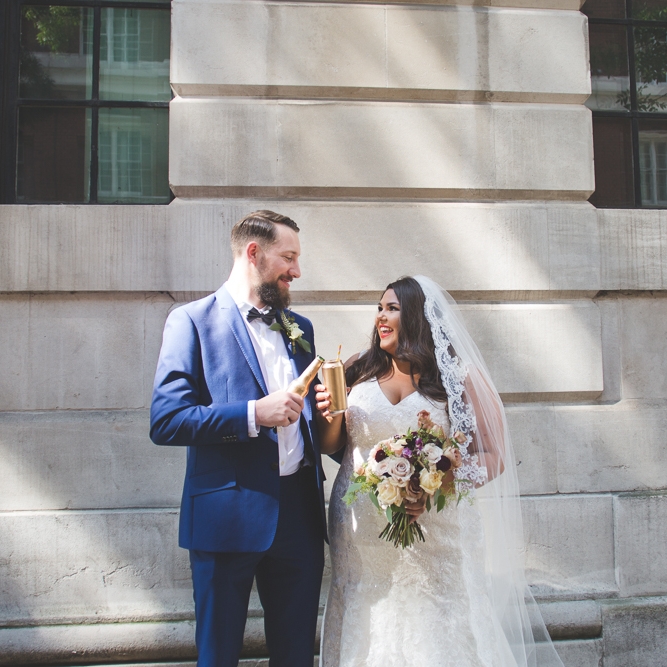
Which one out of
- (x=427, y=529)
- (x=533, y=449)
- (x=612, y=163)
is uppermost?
(x=612, y=163)

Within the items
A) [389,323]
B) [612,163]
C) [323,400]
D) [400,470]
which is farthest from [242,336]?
[612,163]

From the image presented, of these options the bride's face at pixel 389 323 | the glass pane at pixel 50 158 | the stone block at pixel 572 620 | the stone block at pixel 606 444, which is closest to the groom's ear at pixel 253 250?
the bride's face at pixel 389 323

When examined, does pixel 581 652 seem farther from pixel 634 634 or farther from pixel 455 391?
pixel 455 391

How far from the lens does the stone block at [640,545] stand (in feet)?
14.0

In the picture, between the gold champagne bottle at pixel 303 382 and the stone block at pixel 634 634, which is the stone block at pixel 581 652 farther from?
the gold champagne bottle at pixel 303 382

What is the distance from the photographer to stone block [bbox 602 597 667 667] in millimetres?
4133

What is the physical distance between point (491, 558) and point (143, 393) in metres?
2.41

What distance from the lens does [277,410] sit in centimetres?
273

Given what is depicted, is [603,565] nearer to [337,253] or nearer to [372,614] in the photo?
[372,614]

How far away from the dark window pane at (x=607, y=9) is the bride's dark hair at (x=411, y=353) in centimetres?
321

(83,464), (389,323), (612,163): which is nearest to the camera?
(389,323)

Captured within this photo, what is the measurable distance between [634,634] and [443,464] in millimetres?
2442

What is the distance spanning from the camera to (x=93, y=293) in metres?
4.25

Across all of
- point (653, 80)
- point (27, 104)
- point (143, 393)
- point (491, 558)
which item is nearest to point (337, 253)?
point (143, 393)
